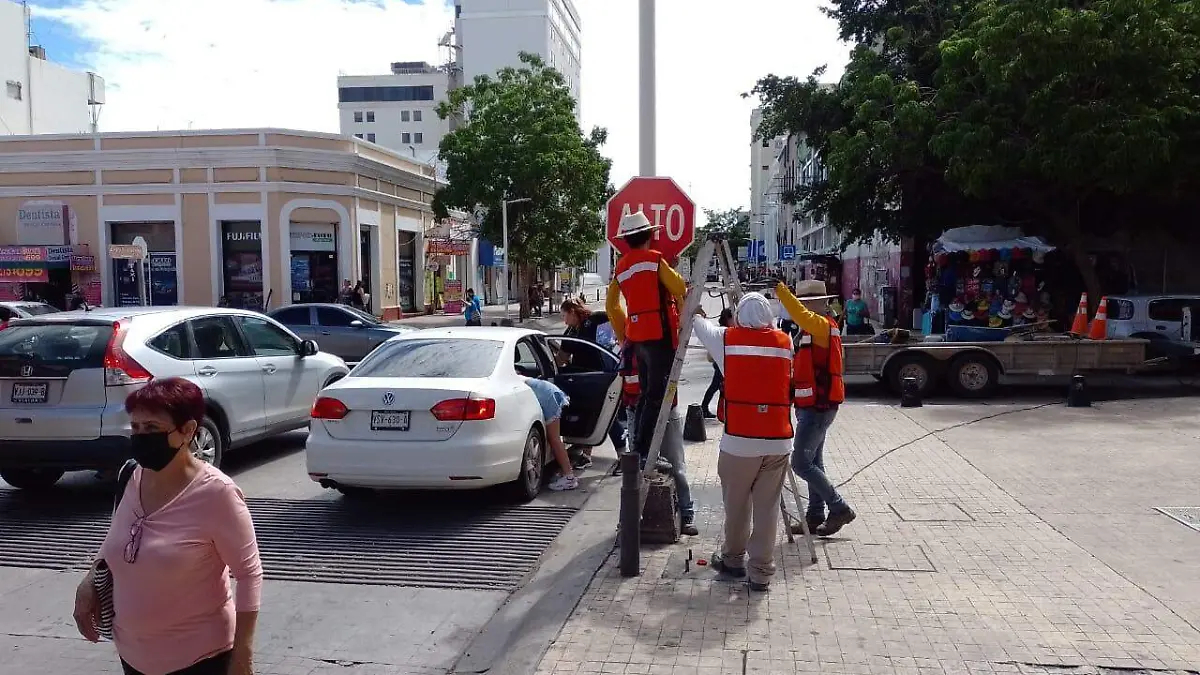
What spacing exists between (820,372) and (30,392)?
6.22 m

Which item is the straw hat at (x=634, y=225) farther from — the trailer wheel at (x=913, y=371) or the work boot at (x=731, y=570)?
the trailer wheel at (x=913, y=371)

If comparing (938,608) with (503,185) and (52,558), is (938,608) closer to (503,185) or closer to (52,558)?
(52,558)

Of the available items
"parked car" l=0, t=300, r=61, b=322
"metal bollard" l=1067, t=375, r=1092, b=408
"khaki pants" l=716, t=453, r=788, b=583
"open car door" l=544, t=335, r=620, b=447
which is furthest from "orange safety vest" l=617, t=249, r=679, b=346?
"parked car" l=0, t=300, r=61, b=322

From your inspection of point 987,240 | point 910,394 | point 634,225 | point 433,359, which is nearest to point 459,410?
point 433,359

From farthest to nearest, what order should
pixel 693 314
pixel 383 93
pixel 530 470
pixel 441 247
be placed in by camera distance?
pixel 383 93 < pixel 441 247 < pixel 530 470 < pixel 693 314

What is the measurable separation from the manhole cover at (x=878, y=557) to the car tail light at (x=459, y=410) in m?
2.73

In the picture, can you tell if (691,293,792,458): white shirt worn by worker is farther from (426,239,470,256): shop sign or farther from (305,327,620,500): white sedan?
(426,239,470,256): shop sign

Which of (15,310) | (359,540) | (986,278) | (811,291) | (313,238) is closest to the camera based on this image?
(811,291)

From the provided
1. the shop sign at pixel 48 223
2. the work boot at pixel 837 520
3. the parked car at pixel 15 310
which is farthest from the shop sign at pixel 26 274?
the work boot at pixel 837 520

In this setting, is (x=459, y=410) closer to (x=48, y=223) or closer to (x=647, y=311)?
(x=647, y=311)

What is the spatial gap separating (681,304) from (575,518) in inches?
81.9

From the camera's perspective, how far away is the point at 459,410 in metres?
7.18

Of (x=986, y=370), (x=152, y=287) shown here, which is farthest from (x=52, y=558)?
(x=152, y=287)

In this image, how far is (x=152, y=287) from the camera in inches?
1300
